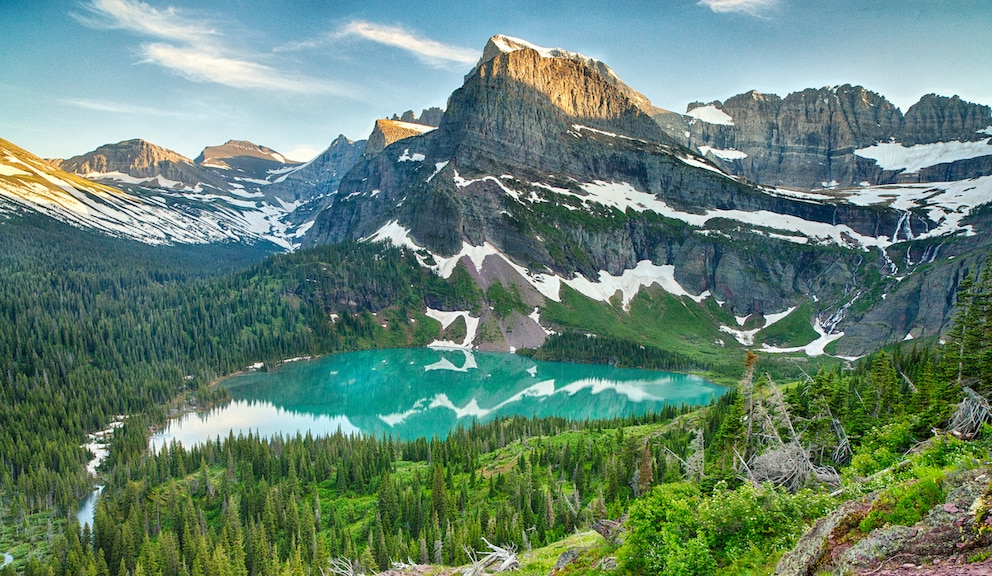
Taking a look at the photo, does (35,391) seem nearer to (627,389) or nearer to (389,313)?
(389,313)

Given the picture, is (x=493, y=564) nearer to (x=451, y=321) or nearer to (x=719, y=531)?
(x=719, y=531)

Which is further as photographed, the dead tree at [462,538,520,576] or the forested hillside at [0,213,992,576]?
the dead tree at [462,538,520,576]

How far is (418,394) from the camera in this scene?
12025 centimetres

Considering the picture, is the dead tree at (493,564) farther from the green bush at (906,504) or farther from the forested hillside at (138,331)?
the forested hillside at (138,331)

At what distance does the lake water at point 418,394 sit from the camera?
323ft

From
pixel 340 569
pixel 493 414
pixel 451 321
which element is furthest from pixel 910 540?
pixel 451 321

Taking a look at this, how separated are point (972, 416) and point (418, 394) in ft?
353

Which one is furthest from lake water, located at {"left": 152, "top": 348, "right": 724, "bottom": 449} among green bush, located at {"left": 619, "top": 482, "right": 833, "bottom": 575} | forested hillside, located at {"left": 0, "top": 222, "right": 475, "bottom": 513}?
green bush, located at {"left": 619, "top": 482, "right": 833, "bottom": 575}

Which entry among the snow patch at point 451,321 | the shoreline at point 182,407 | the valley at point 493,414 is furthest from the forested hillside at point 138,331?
the snow patch at point 451,321

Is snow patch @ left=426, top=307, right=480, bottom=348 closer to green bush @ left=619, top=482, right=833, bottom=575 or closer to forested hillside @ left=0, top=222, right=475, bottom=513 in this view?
forested hillside @ left=0, top=222, right=475, bottom=513

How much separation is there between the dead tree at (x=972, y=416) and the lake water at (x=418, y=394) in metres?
75.3

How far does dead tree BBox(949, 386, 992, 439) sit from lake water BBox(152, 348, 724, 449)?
75.3m

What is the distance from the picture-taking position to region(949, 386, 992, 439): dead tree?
64.8 ft

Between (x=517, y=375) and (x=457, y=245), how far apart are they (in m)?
73.2
